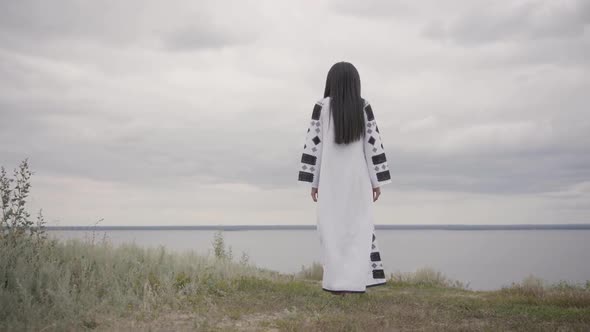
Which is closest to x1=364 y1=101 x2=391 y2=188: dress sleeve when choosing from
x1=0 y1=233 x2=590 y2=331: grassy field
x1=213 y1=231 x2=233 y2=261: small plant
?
x1=0 y1=233 x2=590 y2=331: grassy field

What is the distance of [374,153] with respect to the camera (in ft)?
28.2

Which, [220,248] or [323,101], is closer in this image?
[323,101]

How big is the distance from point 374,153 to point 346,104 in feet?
3.10

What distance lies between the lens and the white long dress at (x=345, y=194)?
27.2 feet

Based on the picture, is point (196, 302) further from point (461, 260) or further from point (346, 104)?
point (461, 260)

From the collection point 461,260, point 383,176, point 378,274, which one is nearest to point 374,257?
point 378,274

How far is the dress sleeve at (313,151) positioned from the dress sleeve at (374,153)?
2.54 feet

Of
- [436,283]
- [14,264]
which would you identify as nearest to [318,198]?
[14,264]

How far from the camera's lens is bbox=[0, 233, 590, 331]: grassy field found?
642cm

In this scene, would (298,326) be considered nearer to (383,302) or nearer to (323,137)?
(383,302)

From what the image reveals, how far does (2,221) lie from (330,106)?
5839 millimetres

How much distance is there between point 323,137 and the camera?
8.77 m

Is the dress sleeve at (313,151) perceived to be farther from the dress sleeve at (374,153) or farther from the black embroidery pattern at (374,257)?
the black embroidery pattern at (374,257)

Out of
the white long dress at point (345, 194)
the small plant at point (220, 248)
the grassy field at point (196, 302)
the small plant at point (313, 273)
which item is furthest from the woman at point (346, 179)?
the small plant at point (313, 273)
